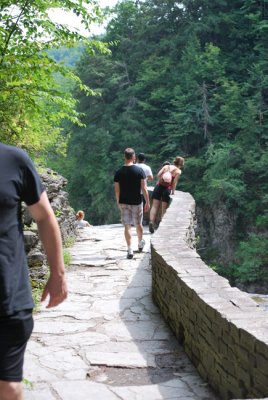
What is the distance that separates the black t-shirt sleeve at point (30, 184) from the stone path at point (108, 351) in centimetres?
187

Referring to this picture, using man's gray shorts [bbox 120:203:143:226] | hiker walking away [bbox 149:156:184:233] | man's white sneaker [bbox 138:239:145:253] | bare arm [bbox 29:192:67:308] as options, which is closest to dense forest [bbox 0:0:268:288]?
hiker walking away [bbox 149:156:184:233]

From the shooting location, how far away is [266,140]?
88.6ft

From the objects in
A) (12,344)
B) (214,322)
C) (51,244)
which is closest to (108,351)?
(214,322)

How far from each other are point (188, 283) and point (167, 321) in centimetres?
116

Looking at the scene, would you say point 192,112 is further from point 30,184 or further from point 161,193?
point 30,184

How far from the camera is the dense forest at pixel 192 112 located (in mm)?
25547

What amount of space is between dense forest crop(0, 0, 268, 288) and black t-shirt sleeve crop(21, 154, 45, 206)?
18.9 meters

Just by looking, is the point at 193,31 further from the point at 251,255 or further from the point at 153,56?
the point at 251,255

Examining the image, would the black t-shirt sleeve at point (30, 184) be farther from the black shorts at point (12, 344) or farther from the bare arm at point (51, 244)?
the black shorts at point (12, 344)

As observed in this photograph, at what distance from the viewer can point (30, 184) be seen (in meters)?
2.34

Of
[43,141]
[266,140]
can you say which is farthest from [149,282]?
[266,140]

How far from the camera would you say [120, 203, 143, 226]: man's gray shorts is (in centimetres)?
862

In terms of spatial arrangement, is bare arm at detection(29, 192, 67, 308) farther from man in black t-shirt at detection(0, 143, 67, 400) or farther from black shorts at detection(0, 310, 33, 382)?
black shorts at detection(0, 310, 33, 382)

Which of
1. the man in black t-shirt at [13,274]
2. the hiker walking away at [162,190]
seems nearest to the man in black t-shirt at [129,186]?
the hiker walking away at [162,190]
